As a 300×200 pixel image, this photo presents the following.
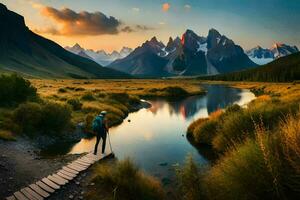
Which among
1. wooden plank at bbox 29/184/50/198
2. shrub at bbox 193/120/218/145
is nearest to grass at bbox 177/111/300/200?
wooden plank at bbox 29/184/50/198

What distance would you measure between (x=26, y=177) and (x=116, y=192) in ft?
21.4

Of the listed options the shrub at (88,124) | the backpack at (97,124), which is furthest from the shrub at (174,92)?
the backpack at (97,124)

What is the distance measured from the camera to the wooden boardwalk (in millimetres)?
16281

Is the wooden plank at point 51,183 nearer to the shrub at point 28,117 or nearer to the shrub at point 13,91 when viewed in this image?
the shrub at point 28,117

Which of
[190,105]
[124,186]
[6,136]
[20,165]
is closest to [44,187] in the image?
[124,186]

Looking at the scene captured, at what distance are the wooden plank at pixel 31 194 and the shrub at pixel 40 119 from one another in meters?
17.5

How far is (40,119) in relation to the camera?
35.7m

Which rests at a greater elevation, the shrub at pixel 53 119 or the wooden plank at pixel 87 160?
the shrub at pixel 53 119

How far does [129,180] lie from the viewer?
17.3 metres

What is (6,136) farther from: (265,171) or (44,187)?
(265,171)

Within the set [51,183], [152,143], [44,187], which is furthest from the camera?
[152,143]

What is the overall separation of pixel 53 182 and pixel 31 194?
2.14m

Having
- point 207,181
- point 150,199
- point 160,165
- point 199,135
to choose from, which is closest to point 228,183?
point 207,181

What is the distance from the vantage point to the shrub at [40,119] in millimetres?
34438
